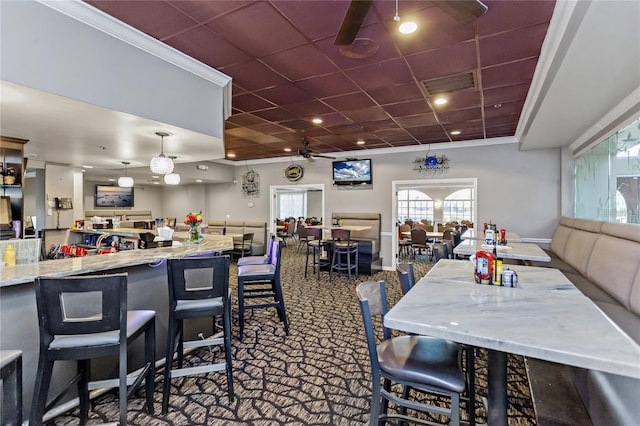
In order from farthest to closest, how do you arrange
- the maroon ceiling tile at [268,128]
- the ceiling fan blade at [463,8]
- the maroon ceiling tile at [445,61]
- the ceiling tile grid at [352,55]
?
1. the maroon ceiling tile at [268,128]
2. the maroon ceiling tile at [445,61]
3. the ceiling tile grid at [352,55]
4. the ceiling fan blade at [463,8]

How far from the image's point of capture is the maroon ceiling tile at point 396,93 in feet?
11.6

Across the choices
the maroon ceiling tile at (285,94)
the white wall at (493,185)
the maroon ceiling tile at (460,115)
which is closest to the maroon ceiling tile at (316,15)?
the maroon ceiling tile at (285,94)

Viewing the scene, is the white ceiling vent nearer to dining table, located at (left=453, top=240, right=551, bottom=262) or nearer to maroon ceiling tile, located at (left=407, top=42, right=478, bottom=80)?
maroon ceiling tile, located at (left=407, top=42, right=478, bottom=80)

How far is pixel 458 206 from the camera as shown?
44.4ft

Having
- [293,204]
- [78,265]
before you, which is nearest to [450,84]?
[78,265]

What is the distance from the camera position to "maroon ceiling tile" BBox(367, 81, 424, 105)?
3537mm

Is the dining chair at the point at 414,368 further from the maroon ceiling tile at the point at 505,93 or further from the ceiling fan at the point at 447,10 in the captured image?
the maroon ceiling tile at the point at 505,93

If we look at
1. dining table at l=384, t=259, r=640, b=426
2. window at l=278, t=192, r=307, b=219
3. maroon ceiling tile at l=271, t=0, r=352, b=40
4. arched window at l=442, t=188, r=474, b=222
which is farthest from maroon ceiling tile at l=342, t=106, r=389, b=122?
window at l=278, t=192, r=307, b=219

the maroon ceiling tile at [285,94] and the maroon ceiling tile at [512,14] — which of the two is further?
the maroon ceiling tile at [285,94]

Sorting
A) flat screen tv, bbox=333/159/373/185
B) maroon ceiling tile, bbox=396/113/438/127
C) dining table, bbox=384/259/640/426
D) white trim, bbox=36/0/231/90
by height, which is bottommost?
dining table, bbox=384/259/640/426

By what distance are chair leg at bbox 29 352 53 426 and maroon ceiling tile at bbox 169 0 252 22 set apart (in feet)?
7.31

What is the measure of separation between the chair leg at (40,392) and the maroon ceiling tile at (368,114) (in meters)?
4.02

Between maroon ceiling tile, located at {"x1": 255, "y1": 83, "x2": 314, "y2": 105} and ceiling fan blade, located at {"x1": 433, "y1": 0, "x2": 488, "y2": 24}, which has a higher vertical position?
maroon ceiling tile, located at {"x1": 255, "y1": 83, "x2": 314, "y2": 105}

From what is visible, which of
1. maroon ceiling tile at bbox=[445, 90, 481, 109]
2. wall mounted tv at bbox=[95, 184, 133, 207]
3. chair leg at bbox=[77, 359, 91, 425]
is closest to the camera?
chair leg at bbox=[77, 359, 91, 425]
